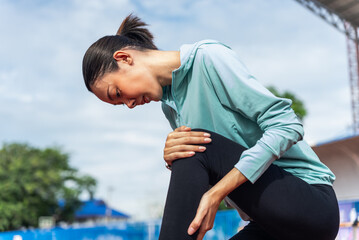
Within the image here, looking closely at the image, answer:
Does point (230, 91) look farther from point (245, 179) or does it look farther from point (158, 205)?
point (158, 205)

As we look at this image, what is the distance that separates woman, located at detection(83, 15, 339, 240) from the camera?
4.07 ft

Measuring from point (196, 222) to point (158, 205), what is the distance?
3482 centimetres

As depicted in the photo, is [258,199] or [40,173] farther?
[40,173]

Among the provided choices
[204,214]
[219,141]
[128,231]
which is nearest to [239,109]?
[219,141]

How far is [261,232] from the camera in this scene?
154cm

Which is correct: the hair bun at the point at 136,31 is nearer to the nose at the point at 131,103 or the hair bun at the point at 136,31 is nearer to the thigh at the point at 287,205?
the nose at the point at 131,103

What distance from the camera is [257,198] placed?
50.1 inches

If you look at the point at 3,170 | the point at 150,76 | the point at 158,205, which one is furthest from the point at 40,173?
the point at 150,76

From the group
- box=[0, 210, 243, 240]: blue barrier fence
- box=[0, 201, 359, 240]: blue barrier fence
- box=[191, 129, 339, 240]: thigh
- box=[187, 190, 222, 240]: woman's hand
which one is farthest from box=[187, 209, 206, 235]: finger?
box=[0, 210, 243, 240]: blue barrier fence

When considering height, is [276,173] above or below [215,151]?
below

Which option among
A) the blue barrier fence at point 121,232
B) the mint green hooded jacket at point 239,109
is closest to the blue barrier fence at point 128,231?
the blue barrier fence at point 121,232

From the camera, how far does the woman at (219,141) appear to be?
1.24 m

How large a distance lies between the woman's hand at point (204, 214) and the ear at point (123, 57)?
0.58 m

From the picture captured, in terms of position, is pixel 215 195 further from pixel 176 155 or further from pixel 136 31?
pixel 136 31
